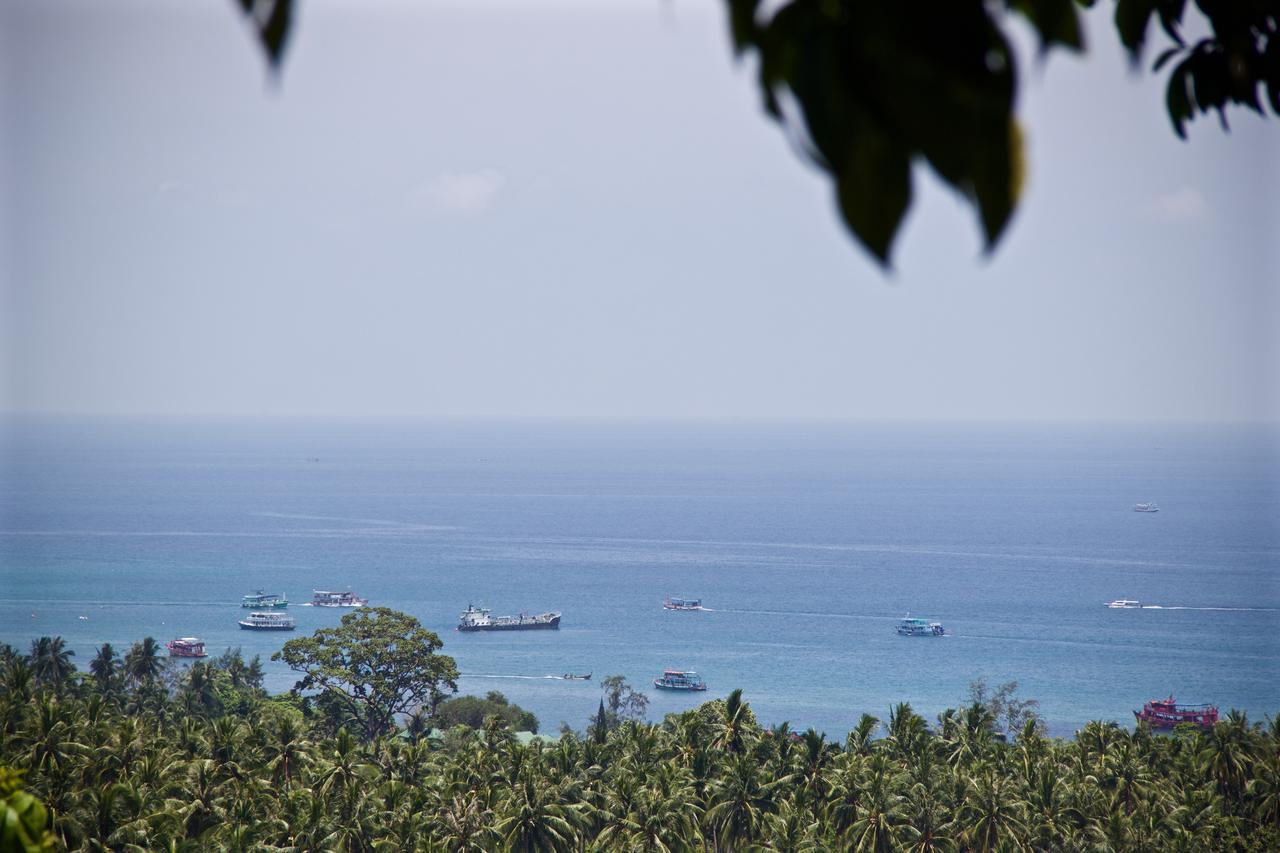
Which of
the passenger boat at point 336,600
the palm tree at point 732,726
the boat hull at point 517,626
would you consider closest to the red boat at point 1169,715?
the palm tree at point 732,726

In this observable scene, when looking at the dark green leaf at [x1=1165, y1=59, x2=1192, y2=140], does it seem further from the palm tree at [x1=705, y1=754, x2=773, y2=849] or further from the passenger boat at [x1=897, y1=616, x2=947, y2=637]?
the passenger boat at [x1=897, y1=616, x2=947, y2=637]

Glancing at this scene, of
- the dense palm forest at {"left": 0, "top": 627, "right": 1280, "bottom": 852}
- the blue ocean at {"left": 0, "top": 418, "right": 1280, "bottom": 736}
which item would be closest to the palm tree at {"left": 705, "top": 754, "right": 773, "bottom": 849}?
the dense palm forest at {"left": 0, "top": 627, "right": 1280, "bottom": 852}

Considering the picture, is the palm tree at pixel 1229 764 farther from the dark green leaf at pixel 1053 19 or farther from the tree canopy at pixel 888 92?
the tree canopy at pixel 888 92

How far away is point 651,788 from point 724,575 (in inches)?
2701

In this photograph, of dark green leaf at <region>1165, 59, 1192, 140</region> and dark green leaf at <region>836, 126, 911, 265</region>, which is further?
dark green leaf at <region>1165, 59, 1192, 140</region>

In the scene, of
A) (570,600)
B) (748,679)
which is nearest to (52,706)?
(748,679)

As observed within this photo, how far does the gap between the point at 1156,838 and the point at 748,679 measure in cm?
4083

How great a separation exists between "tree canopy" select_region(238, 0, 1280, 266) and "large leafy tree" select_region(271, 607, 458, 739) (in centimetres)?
4372

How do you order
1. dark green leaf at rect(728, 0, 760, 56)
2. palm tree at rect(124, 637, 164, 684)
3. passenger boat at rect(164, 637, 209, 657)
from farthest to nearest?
passenger boat at rect(164, 637, 209, 657) < palm tree at rect(124, 637, 164, 684) < dark green leaf at rect(728, 0, 760, 56)

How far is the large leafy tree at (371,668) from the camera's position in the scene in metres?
42.8

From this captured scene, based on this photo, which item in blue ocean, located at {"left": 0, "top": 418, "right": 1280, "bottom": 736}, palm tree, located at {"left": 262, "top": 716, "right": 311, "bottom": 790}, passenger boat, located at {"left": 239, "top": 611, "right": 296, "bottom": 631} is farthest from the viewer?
passenger boat, located at {"left": 239, "top": 611, "right": 296, "bottom": 631}

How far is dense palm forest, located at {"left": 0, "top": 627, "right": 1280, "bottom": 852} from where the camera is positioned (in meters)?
22.6

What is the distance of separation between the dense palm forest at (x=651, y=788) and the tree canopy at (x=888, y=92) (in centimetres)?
2126

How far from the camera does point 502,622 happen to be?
248 feet
